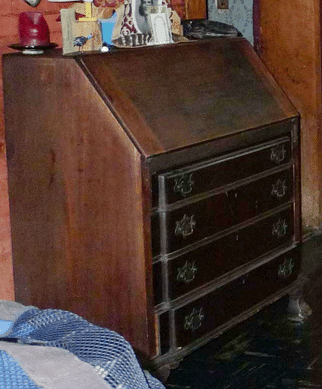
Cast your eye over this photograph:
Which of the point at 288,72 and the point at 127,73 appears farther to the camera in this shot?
the point at 288,72

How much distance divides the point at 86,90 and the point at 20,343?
1473mm

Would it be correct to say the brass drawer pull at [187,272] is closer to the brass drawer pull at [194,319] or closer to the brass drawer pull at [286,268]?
the brass drawer pull at [194,319]

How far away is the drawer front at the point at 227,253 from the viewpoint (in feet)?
10.1

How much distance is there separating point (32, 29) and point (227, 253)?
119cm

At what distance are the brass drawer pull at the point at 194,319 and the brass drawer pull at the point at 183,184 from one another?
49 centimetres

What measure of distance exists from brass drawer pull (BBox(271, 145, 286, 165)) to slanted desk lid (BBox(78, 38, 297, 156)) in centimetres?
12

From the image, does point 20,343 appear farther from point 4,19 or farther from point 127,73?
point 4,19

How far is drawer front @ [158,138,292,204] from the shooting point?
9.75ft

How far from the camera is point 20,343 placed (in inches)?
62.7

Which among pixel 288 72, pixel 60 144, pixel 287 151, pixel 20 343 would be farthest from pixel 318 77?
pixel 20 343

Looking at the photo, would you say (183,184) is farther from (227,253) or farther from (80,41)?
(80,41)

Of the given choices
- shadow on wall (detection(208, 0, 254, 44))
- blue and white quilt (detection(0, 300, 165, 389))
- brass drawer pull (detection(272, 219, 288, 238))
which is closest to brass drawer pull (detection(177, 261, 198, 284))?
brass drawer pull (detection(272, 219, 288, 238))

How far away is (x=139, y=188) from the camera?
2.87 metres

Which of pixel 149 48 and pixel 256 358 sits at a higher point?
pixel 149 48
